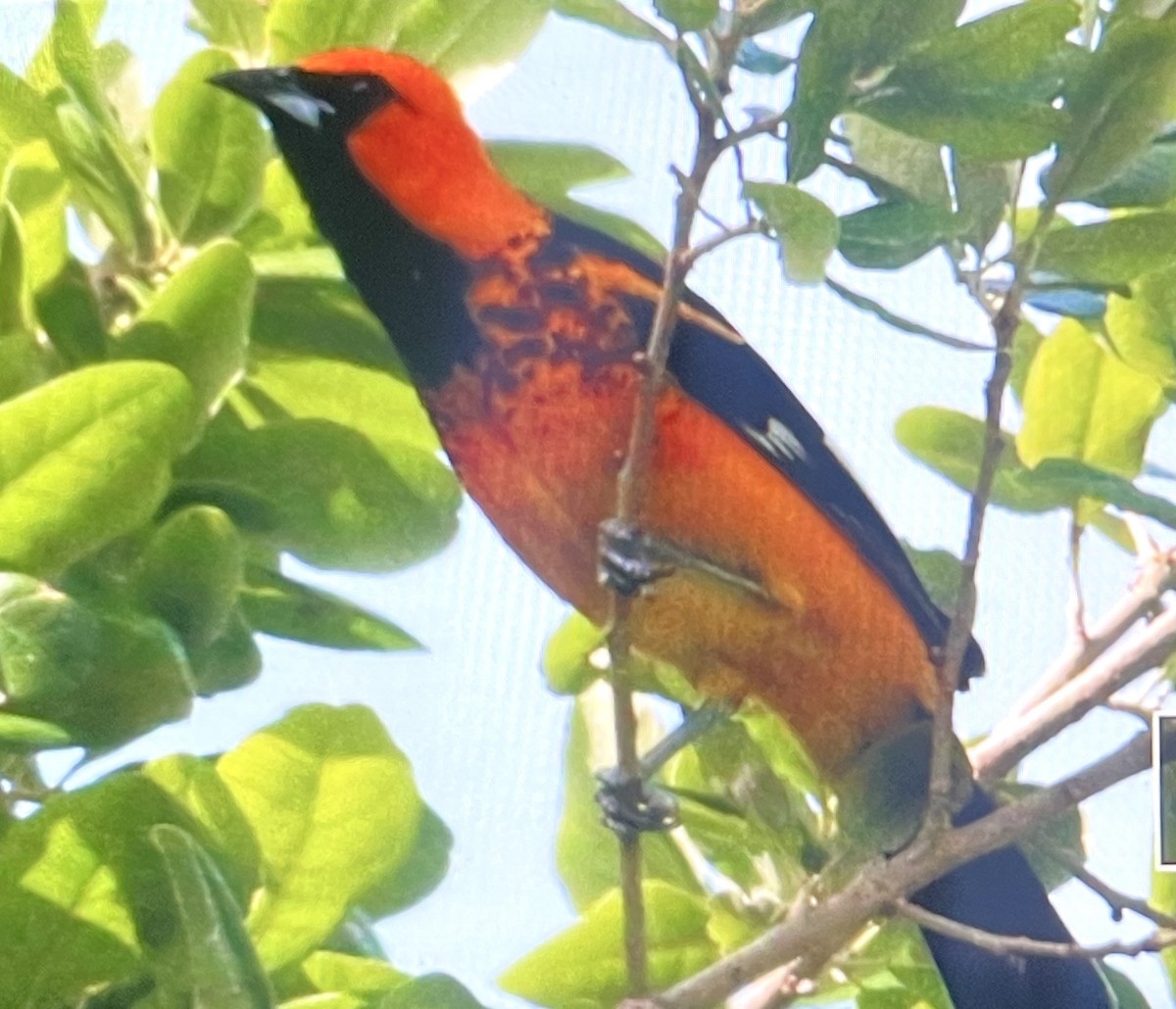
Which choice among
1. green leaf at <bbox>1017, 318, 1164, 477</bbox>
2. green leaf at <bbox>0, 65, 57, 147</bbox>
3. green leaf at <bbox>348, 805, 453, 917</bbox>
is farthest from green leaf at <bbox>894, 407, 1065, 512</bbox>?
green leaf at <bbox>0, 65, 57, 147</bbox>

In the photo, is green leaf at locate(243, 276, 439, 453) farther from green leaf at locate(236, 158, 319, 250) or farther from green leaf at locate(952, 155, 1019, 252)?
green leaf at locate(952, 155, 1019, 252)

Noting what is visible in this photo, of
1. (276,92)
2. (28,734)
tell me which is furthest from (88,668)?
(276,92)

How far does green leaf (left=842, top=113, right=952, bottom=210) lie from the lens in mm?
519

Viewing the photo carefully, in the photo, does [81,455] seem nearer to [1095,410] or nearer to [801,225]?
[801,225]

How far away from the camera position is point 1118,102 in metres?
0.48

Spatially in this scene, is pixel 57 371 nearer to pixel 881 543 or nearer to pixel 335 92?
pixel 335 92

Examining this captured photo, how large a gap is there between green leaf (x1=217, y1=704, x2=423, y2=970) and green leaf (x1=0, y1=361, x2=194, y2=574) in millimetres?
99

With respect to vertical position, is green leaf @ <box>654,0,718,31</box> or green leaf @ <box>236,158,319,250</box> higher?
green leaf @ <box>654,0,718,31</box>

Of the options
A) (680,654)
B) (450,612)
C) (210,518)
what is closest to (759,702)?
(680,654)

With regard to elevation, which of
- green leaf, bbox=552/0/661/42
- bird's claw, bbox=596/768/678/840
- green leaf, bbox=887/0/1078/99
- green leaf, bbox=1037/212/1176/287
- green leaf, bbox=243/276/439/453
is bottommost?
bird's claw, bbox=596/768/678/840

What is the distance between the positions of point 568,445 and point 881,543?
5.7 inches

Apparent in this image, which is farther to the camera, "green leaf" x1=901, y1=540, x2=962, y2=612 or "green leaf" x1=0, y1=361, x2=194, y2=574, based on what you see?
"green leaf" x1=901, y1=540, x2=962, y2=612

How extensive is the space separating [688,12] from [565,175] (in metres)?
0.17

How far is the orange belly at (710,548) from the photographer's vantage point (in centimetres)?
57
